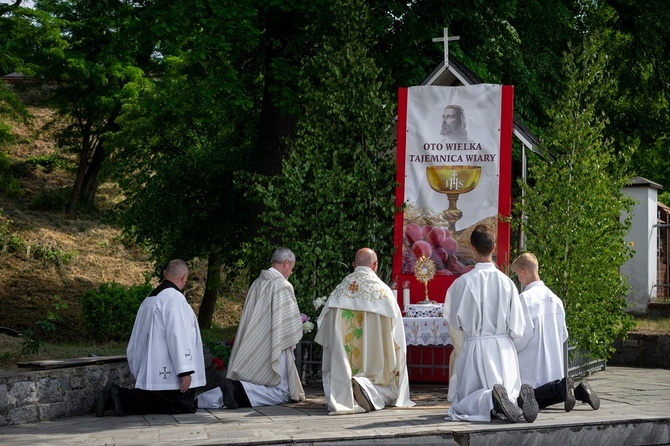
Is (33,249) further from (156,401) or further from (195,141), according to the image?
(156,401)

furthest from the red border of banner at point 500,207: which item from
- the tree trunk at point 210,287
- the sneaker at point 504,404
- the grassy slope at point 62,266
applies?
the tree trunk at point 210,287

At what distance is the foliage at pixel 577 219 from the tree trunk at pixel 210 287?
1032 centimetres

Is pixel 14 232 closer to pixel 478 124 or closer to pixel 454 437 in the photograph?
pixel 478 124

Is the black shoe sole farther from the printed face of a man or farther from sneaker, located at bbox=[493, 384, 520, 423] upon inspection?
the printed face of a man

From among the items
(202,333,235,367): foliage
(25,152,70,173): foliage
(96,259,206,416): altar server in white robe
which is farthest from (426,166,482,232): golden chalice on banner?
(25,152,70,173): foliage

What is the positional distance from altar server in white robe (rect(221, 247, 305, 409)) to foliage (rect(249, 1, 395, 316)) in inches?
63.5

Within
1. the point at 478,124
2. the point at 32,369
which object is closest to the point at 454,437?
the point at 32,369

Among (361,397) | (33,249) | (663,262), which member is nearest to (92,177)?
(33,249)

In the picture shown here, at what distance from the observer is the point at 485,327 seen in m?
9.55

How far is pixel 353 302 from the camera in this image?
10.6 metres

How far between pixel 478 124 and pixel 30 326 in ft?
42.1

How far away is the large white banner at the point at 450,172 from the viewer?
13141mm

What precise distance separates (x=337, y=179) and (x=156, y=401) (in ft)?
14.4

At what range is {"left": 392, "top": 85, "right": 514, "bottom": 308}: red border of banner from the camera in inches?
511
